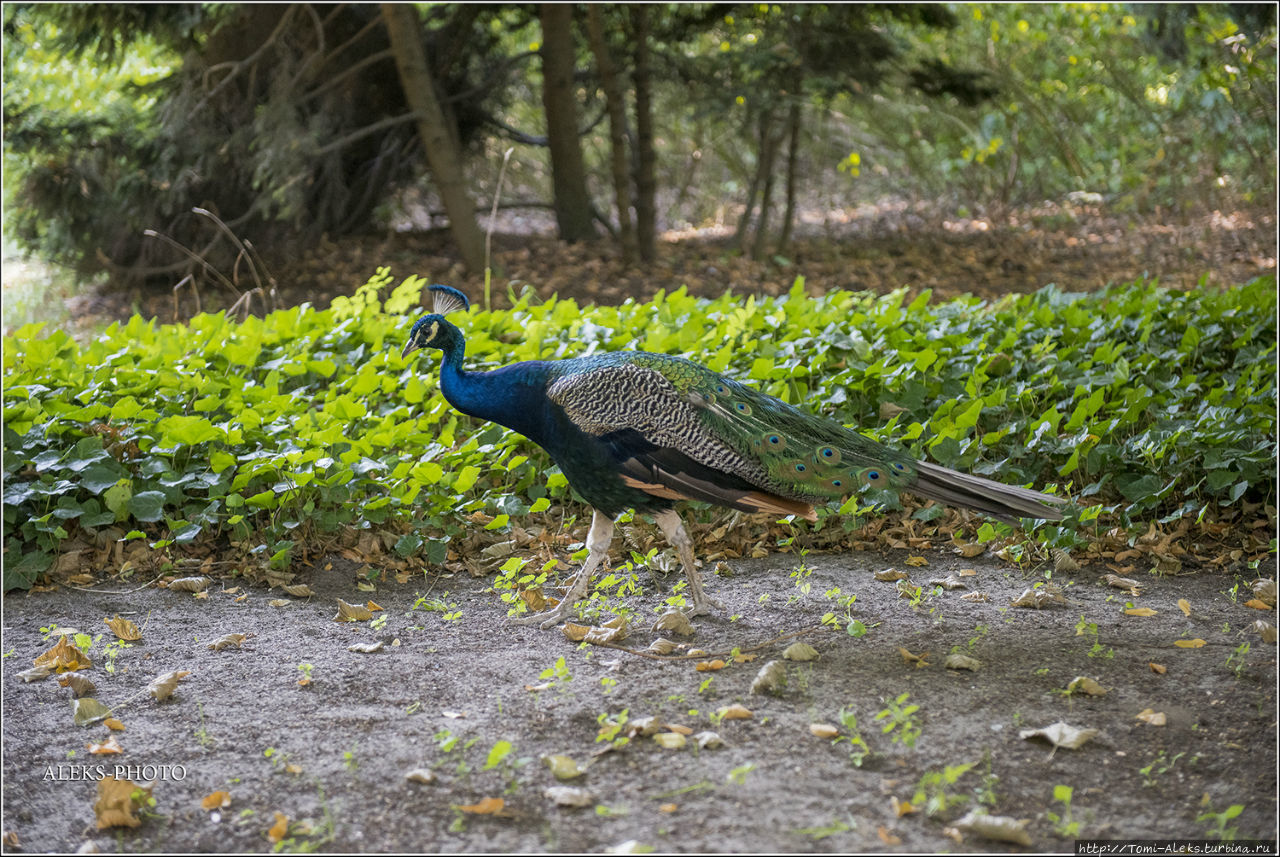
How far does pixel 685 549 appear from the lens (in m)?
3.70

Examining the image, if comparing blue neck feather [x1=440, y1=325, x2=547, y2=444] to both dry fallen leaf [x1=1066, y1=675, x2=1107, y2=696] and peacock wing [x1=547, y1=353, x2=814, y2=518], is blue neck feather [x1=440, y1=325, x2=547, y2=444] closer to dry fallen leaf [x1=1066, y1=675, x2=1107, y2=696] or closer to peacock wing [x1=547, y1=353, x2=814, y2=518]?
peacock wing [x1=547, y1=353, x2=814, y2=518]

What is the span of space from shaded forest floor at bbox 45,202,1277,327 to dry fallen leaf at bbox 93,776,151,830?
20.6 feet

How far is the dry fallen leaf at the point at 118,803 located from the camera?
252 centimetres

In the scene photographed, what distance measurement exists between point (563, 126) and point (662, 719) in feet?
25.3

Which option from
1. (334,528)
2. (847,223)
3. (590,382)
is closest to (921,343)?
(590,382)

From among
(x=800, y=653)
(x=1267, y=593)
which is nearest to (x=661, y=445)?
(x=800, y=653)

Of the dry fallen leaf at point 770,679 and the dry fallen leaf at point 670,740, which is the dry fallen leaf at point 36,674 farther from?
the dry fallen leaf at point 770,679

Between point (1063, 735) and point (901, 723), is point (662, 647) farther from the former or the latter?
point (1063, 735)

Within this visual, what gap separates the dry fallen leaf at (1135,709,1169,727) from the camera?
285cm

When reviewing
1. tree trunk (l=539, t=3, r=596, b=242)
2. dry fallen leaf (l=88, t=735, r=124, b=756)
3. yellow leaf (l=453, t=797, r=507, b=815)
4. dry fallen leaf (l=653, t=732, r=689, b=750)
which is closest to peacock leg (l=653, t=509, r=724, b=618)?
dry fallen leaf (l=653, t=732, r=689, b=750)

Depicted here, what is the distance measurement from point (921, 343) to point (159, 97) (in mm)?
7065

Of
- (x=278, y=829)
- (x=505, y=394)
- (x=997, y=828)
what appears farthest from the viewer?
(x=505, y=394)

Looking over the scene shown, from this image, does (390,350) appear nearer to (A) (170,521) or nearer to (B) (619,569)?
(A) (170,521)

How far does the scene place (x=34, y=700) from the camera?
324cm
